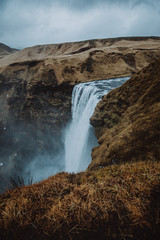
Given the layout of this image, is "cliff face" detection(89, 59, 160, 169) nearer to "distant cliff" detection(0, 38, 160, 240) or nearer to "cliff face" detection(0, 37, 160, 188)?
"distant cliff" detection(0, 38, 160, 240)

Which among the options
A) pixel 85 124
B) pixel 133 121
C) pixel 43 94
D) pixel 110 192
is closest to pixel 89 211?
pixel 110 192

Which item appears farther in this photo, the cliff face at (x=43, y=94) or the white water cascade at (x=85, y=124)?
the cliff face at (x=43, y=94)

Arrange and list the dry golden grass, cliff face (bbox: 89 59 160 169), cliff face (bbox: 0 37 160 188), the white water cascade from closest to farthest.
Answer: the dry golden grass → cliff face (bbox: 89 59 160 169) → the white water cascade → cliff face (bbox: 0 37 160 188)

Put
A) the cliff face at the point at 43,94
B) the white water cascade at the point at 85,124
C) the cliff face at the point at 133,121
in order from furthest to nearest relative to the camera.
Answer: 1. the cliff face at the point at 43,94
2. the white water cascade at the point at 85,124
3. the cliff face at the point at 133,121

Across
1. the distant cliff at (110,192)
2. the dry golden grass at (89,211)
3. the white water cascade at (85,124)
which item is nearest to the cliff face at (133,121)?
the distant cliff at (110,192)

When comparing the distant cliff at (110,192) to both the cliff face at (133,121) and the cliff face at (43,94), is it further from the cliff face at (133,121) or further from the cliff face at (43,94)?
the cliff face at (43,94)

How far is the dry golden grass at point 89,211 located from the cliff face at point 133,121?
3.40 feet

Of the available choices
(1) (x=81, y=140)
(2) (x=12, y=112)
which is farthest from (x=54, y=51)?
(1) (x=81, y=140)

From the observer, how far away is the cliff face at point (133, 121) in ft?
7.57

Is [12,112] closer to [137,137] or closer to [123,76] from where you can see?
[123,76]

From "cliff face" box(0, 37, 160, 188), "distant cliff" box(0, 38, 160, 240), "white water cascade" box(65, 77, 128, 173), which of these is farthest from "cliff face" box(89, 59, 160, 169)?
"cliff face" box(0, 37, 160, 188)

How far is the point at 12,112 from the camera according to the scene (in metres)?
17.3

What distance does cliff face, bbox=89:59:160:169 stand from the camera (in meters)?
2.31

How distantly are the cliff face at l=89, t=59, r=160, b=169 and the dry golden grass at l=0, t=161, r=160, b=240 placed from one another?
3.40 ft
